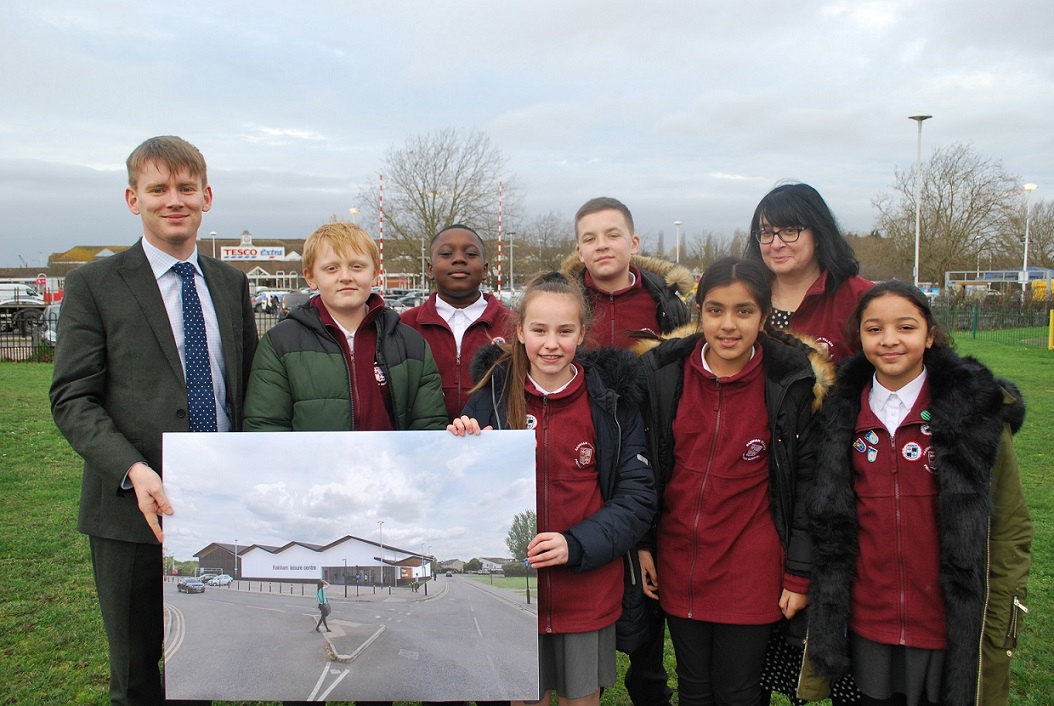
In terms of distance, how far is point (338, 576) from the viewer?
2.74 m

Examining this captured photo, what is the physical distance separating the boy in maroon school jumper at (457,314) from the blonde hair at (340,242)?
75 cm

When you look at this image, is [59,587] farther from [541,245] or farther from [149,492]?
[541,245]

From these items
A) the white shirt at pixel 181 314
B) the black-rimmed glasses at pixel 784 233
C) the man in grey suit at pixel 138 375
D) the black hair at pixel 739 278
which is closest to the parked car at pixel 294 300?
the white shirt at pixel 181 314

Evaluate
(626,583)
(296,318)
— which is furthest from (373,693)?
(296,318)

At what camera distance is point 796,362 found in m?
2.99

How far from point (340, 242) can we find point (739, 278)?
166cm

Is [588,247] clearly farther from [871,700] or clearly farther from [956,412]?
[871,700]

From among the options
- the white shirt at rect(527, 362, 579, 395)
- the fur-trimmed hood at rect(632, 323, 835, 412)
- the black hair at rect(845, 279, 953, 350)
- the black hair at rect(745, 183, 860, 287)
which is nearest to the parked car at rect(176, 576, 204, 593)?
the white shirt at rect(527, 362, 579, 395)

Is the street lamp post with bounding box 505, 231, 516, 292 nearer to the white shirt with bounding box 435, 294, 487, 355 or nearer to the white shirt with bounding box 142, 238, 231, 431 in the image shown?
the white shirt with bounding box 435, 294, 487, 355

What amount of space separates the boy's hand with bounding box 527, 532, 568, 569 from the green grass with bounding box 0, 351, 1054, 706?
0.35ft

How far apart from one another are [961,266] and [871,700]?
44748 mm

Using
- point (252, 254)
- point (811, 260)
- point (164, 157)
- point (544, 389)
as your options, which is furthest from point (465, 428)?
point (252, 254)

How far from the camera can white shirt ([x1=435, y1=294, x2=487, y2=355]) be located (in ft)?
13.1

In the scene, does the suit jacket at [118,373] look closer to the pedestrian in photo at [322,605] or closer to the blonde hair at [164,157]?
the blonde hair at [164,157]
